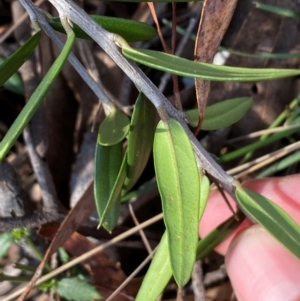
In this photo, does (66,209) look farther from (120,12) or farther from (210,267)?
(120,12)

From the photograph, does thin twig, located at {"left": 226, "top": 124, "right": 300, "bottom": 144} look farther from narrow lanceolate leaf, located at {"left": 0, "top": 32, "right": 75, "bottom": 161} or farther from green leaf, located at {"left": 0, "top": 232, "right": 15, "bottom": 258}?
narrow lanceolate leaf, located at {"left": 0, "top": 32, "right": 75, "bottom": 161}

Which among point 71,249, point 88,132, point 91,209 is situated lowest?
point 71,249

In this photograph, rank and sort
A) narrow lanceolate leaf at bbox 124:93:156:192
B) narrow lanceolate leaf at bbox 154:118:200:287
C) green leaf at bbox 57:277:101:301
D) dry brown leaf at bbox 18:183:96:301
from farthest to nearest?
green leaf at bbox 57:277:101:301 < dry brown leaf at bbox 18:183:96:301 < narrow lanceolate leaf at bbox 124:93:156:192 < narrow lanceolate leaf at bbox 154:118:200:287

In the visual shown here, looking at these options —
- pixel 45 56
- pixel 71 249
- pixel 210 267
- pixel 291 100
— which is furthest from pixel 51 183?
pixel 291 100

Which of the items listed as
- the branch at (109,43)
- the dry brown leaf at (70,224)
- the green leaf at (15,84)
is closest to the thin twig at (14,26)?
the green leaf at (15,84)

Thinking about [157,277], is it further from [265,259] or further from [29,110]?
[29,110]

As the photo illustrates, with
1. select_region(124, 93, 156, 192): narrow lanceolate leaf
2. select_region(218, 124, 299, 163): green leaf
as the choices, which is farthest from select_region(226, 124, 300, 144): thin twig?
select_region(124, 93, 156, 192): narrow lanceolate leaf
